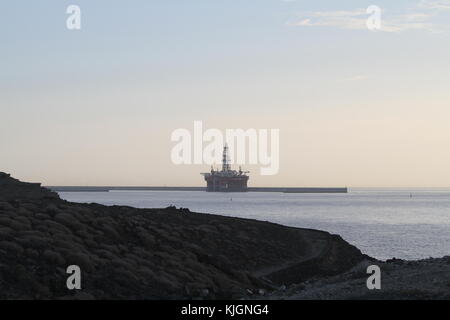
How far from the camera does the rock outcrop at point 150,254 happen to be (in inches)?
975

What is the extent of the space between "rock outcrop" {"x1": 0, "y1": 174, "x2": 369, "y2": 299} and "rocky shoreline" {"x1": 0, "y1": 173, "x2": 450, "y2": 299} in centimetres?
6

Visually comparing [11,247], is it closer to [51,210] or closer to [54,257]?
[54,257]

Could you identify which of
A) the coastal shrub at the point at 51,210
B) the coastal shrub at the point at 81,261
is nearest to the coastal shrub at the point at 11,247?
the coastal shrub at the point at 81,261

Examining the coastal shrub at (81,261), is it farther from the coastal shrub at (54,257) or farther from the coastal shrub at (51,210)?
the coastal shrub at (51,210)

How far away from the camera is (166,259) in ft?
102

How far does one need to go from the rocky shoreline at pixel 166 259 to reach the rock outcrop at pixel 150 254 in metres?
0.06

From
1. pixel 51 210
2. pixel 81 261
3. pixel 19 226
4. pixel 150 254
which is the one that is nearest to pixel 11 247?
pixel 81 261

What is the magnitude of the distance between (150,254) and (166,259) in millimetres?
776

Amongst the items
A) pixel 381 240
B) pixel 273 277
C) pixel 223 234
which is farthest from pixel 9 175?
pixel 381 240

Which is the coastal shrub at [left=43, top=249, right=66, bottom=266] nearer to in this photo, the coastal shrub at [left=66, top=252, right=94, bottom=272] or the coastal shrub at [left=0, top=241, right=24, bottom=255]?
the coastal shrub at [left=66, top=252, right=94, bottom=272]

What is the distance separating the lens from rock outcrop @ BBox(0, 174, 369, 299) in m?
24.8

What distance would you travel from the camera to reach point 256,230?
153 ft
